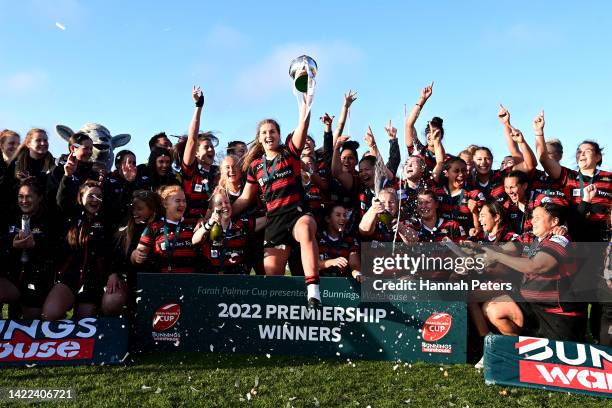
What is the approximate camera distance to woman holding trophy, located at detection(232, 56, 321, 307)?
5617 millimetres

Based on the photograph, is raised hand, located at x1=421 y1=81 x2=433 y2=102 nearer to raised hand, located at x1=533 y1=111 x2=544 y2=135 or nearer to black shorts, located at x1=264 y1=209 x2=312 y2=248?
raised hand, located at x1=533 y1=111 x2=544 y2=135

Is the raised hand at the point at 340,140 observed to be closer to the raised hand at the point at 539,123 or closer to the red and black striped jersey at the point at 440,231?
the red and black striped jersey at the point at 440,231

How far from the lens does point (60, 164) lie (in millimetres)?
7203

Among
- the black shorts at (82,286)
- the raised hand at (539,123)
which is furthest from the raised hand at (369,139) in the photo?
the black shorts at (82,286)

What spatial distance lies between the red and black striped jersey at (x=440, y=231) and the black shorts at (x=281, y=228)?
147cm

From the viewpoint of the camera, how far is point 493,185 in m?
7.37

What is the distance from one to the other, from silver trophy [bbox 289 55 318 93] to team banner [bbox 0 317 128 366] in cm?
309

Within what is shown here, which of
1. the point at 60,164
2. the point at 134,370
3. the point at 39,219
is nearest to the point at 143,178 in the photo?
the point at 60,164

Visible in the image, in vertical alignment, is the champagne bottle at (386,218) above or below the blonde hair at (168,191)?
below

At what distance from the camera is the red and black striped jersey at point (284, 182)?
19.1ft

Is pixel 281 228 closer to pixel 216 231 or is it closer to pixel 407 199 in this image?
pixel 216 231

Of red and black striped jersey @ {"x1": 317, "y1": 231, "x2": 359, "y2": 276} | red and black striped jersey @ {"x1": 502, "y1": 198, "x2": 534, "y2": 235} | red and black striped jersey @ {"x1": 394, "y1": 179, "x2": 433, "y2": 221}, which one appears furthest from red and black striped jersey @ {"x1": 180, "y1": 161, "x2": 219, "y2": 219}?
red and black striped jersey @ {"x1": 502, "y1": 198, "x2": 534, "y2": 235}

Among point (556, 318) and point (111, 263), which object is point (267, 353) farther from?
point (556, 318)

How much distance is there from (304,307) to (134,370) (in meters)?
1.76
